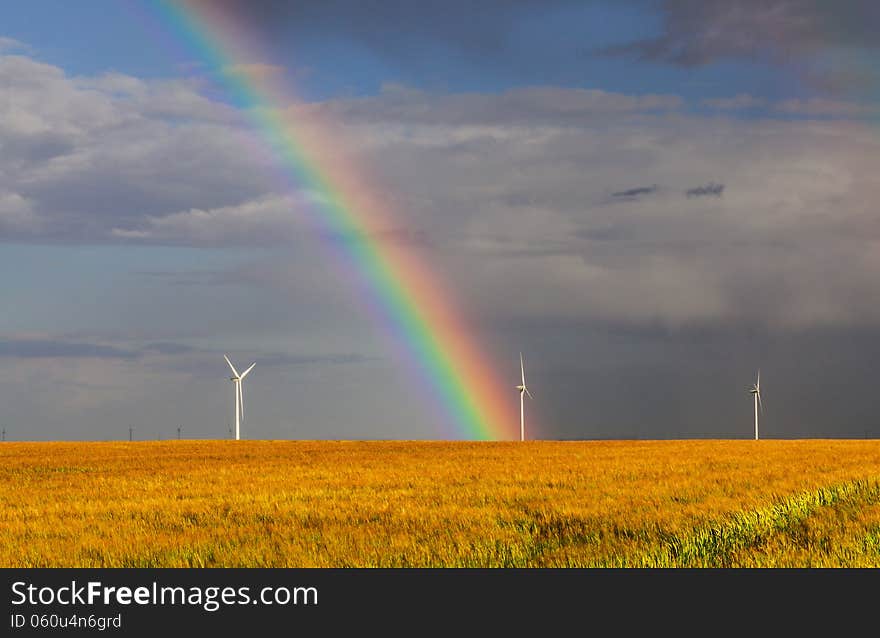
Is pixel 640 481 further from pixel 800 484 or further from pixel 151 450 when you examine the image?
pixel 151 450

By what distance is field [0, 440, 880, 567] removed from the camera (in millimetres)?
16609

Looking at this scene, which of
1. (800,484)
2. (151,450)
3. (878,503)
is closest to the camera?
(878,503)

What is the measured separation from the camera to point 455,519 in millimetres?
22016

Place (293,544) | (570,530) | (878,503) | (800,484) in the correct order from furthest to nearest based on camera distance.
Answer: (800,484), (878,503), (570,530), (293,544)

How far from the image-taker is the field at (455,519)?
16.6 meters

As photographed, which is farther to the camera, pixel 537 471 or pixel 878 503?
pixel 537 471
